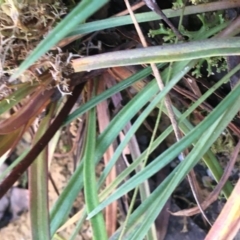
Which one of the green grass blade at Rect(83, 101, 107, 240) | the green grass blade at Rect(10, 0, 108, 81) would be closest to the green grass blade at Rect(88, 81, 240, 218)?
the green grass blade at Rect(83, 101, 107, 240)

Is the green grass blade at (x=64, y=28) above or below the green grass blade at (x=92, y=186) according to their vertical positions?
above

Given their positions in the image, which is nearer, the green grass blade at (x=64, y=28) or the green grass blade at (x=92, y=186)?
the green grass blade at (x=64, y=28)

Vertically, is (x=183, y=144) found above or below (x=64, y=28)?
below

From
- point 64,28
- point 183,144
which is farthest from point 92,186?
point 64,28

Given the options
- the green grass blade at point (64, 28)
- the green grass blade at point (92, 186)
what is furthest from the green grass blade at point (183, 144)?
the green grass blade at point (64, 28)

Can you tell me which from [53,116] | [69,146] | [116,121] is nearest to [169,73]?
[116,121]

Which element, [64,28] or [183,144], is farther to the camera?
[183,144]

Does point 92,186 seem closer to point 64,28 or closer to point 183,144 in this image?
point 183,144

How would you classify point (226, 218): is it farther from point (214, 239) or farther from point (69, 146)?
point (69, 146)

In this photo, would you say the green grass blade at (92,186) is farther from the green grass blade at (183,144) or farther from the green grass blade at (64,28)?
the green grass blade at (64,28)

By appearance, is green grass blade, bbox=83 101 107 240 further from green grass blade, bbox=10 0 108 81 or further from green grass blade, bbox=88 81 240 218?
green grass blade, bbox=10 0 108 81

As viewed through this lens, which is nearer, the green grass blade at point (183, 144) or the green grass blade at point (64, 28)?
the green grass blade at point (64, 28)
